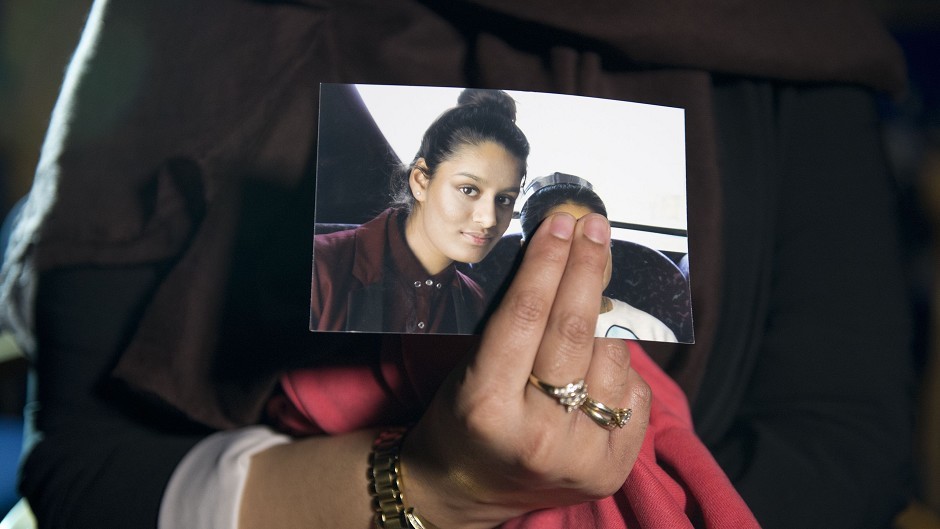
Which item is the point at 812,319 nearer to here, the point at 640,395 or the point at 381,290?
the point at 640,395

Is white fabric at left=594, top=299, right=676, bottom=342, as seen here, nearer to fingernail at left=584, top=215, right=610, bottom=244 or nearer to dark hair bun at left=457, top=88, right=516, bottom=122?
fingernail at left=584, top=215, right=610, bottom=244

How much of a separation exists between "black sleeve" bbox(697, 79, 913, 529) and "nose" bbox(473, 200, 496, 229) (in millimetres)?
364

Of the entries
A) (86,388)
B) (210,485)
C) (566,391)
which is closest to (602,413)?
(566,391)

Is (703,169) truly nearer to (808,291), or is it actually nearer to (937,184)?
(808,291)

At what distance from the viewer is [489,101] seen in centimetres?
48

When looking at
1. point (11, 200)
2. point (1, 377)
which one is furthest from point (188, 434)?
point (11, 200)

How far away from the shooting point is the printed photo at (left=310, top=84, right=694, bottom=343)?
0.45 m

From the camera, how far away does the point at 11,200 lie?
2.50 metres

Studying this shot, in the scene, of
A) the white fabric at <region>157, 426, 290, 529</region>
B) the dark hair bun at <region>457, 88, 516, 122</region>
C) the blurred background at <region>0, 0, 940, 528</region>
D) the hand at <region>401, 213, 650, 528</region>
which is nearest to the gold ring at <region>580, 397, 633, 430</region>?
the hand at <region>401, 213, 650, 528</region>

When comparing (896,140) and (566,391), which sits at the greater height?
(896,140)

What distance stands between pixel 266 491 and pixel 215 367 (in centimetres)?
14

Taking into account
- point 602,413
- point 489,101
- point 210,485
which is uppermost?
point 489,101

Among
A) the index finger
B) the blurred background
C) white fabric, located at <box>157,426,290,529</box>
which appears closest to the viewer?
the index finger

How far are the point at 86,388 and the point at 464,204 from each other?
0.48 meters
